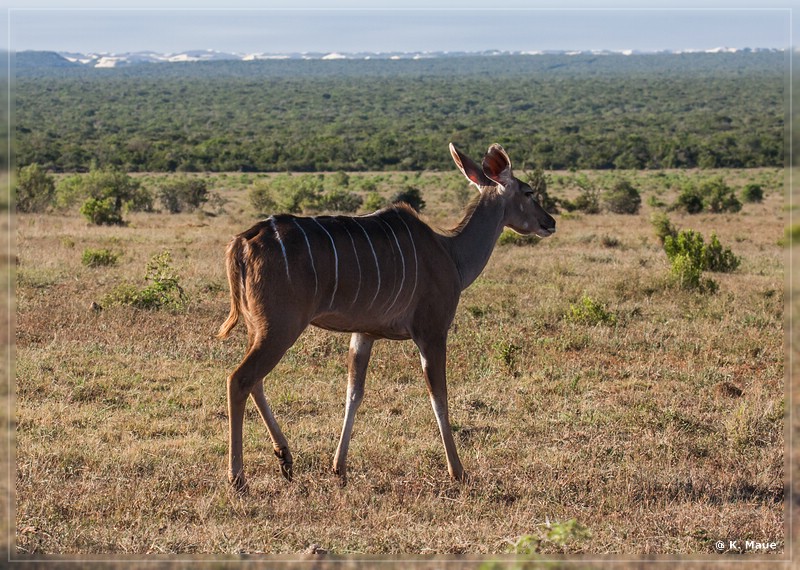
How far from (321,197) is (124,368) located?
2413cm

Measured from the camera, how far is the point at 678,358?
1127 cm

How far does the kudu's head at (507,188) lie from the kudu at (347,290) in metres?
0.42

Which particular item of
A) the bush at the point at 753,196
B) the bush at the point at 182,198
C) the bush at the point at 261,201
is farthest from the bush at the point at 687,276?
the bush at the point at 753,196

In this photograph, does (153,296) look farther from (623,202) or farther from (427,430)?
(623,202)

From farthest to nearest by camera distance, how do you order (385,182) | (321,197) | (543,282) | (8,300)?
(385,182) → (321,197) → (543,282) → (8,300)

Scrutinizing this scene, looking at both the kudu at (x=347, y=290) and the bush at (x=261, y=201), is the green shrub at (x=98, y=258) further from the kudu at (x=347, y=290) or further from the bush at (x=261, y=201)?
the bush at (x=261, y=201)

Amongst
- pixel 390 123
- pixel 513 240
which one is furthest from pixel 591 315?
pixel 390 123

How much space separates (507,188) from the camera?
8.95 meters

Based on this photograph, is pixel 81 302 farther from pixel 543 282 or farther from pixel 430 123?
pixel 430 123

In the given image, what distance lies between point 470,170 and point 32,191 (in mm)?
23495

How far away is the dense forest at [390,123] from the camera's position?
62.5m

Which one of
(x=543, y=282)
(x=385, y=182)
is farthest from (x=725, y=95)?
(x=543, y=282)

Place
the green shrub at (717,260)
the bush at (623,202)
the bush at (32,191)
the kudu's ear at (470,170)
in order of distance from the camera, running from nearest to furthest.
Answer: the kudu's ear at (470,170)
the green shrub at (717,260)
the bush at (32,191)
the bush at (623,202)

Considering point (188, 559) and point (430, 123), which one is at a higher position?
point (430, 123)
